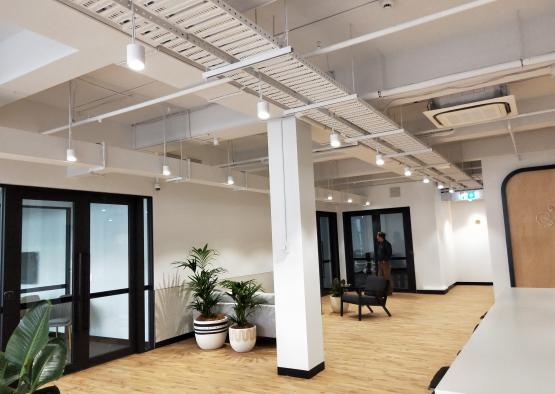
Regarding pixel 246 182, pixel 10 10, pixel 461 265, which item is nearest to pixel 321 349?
pixel 246 182

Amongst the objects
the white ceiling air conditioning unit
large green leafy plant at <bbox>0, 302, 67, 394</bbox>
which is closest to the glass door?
the white ceiling air conditioning unit

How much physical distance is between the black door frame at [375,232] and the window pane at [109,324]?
7229 millimetres

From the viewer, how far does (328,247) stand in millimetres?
11781

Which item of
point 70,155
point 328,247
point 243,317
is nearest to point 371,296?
point 243,317

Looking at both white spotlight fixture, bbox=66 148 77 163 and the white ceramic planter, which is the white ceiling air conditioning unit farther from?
the white ceramic planter

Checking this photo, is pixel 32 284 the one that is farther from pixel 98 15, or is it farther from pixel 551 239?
pixel 551 239

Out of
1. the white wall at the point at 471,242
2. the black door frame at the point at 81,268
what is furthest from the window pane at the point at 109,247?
the white wall at the point at 471,242

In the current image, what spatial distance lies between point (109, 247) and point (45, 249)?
3.04 feet

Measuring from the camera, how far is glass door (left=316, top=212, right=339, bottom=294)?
37.3ft

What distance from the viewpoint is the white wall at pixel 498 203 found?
6535 millimetres

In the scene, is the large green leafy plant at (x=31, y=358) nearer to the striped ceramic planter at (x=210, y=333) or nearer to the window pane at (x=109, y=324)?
the window pane at (x=109, y=324)

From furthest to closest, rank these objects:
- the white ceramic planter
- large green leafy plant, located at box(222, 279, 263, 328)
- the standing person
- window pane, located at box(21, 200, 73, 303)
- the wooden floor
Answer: the standing person, the white ceramic planter, large green leafy plant, located at box(222, 279, 263, 328), window pane, located at box(21, 200, 73, 303), the wooden floor

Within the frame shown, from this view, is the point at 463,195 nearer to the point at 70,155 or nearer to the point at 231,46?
the point at 70,155

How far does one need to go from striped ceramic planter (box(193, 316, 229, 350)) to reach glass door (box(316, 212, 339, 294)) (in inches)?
214
